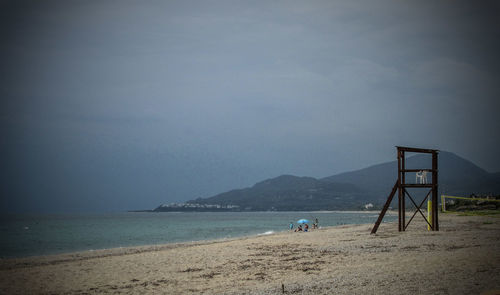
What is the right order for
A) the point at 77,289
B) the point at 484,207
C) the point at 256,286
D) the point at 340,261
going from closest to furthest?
the point at 256,286, the point at 77,289, the point at 340,261, the point at 484,207

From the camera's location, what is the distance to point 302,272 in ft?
46.0

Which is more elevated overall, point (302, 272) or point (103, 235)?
point (302, 272)

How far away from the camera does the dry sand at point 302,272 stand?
10.8 meters

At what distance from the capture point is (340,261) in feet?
51.5

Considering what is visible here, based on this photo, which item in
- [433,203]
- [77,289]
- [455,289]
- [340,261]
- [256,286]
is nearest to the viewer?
[455,289]

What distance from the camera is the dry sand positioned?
424 inches

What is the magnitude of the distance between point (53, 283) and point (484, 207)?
7002cm

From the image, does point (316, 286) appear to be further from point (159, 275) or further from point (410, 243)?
point (410, 243)

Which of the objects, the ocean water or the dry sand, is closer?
the dry sand

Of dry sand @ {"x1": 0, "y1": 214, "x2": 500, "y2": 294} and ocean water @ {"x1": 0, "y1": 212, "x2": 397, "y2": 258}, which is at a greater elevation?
dry sand @ {"x1": 0, "y1": 214, "x2": 500, "y2": 294}

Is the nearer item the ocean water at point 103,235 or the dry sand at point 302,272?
the dry sand at point 302,272

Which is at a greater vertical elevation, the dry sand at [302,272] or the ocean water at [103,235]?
the dry sand at [302,272]

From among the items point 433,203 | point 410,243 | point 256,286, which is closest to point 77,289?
point 256,286

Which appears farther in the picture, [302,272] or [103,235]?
[103,235]
